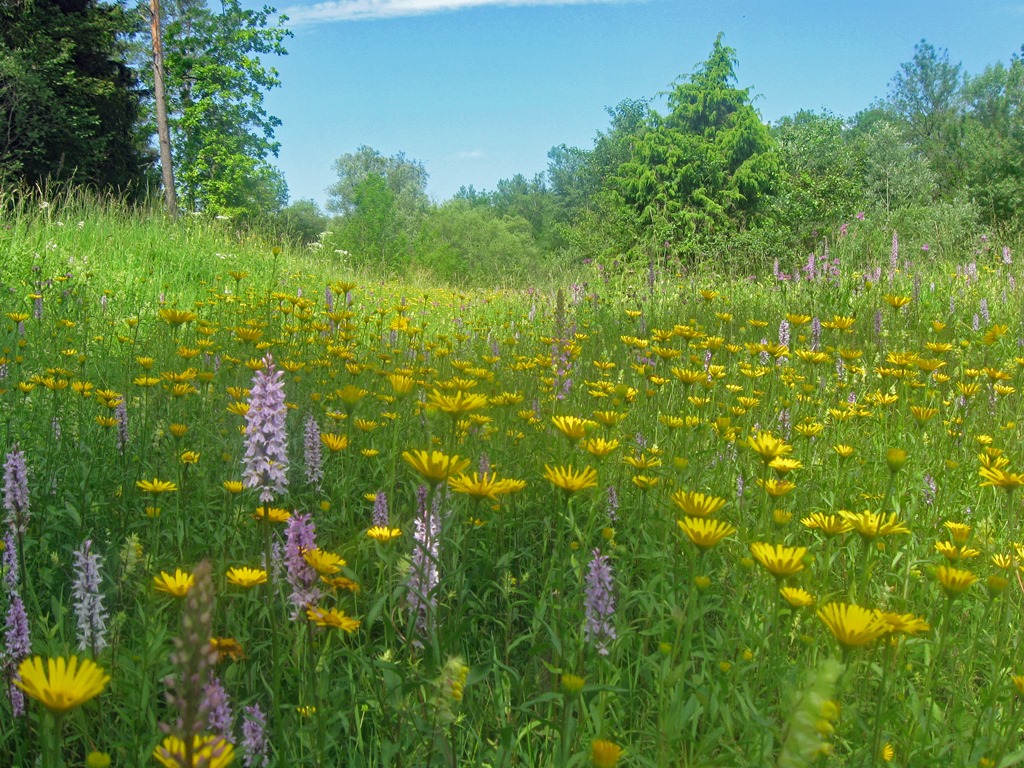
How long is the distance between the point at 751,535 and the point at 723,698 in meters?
0.93

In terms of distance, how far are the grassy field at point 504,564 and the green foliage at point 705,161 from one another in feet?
41.9

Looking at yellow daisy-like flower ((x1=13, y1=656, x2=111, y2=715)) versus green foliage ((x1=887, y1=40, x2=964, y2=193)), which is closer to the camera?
yellow daisy-like flower ((x1=13, y1=656, x2=111, y2=715))

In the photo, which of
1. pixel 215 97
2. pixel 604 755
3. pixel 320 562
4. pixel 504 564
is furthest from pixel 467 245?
pixel 604 755

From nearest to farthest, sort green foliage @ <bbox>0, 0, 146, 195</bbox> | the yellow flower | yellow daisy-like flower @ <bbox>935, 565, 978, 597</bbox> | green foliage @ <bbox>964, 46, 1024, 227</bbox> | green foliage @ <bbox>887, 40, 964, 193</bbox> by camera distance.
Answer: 1. the yellow flower
2. yellow daisy-like flower @ <bbox>935, 565, 978, 597</bbox>
3. green foliage @ <bbox>0, 0, 146, 195</bbox>
4. green foliage @ <bbox>964, 46, 1024, 227</bbox>
5. green foliage @ <bbox>887, 40, 964, 193</bbox>

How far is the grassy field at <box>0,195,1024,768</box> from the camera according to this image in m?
1.13

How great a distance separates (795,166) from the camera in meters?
18.5

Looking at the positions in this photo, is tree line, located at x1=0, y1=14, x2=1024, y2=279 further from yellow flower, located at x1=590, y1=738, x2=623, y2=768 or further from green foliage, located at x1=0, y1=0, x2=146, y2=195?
yellow flower, located at x1=590, y1=738, x2=623, y2=768

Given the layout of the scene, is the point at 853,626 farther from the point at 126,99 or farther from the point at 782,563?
the point at 126,99

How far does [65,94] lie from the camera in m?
18.2

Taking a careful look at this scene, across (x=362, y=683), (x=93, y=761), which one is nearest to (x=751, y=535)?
(x=362, y=683)

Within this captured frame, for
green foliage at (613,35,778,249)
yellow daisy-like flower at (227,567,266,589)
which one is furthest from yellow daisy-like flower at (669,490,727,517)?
green foliage at (613,35,778,249)

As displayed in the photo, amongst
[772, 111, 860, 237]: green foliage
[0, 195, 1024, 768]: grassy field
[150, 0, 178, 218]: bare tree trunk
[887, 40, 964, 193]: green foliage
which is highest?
Answer: [887, 40, 964, 193]: green foliage

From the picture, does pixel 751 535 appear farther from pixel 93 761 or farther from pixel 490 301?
pixel 490 301

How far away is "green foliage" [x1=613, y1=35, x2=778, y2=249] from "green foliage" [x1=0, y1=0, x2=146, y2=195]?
1290 centimetres
